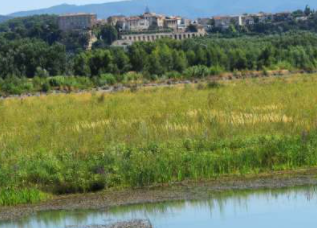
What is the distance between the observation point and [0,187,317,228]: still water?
13.3 metres

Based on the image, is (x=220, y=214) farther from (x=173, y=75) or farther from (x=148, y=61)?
(x=148, y=61)

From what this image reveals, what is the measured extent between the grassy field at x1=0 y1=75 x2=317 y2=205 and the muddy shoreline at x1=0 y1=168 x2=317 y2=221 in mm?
379

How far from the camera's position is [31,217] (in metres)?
14.6

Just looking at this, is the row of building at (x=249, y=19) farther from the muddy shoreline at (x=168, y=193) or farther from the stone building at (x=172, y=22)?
the muddy shoreline at (x=168, y=193)

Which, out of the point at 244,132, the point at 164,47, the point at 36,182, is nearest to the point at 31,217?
the point at 36,182

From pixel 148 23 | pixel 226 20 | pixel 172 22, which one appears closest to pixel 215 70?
pixel 148 23

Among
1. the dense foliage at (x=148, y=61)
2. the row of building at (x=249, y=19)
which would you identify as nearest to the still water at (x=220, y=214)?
the dense foliage at (x=148, y=61)

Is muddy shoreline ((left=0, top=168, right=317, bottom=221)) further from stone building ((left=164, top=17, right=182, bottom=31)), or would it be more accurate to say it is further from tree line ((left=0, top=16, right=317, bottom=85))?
stone building ((left=164, top=17, right=182, bottom=31))

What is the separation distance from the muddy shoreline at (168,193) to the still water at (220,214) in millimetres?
345

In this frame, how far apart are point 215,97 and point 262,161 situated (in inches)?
552

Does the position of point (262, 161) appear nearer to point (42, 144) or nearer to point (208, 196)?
point (208, 196)

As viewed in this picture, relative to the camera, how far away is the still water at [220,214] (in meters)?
13.3

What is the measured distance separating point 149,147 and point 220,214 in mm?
4802

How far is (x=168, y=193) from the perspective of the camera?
622 inches
